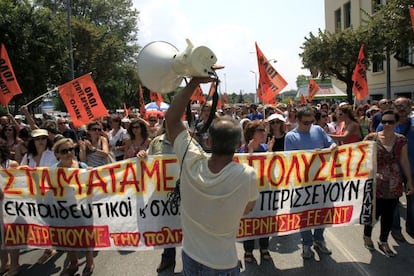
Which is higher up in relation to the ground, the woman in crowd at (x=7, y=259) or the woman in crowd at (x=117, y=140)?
the woman in crowd at (x=117, y=140)

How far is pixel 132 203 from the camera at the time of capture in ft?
15.1

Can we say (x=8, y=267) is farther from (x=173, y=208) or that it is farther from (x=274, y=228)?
(x=274, y=228)

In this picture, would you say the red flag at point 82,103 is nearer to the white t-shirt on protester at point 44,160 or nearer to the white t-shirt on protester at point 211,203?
the white t-shirt on protester at point 44,160

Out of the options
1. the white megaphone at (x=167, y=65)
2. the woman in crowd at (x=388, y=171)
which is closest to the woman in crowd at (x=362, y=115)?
the woman in crowd at (x=388, y=171)

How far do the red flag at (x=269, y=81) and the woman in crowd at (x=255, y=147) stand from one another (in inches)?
184

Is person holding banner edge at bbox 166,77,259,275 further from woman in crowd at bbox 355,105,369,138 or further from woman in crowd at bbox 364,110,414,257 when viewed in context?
woman in crowd at bbox 355,105,369,138

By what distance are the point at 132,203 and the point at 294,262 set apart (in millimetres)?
1942

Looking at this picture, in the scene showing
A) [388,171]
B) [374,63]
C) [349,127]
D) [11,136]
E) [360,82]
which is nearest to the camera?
[388,171]

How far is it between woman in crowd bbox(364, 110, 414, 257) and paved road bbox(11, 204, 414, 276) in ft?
0.83

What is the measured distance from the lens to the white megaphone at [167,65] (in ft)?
7.14

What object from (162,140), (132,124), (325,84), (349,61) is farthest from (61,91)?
(325,84)

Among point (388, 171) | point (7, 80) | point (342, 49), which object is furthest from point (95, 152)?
point (342, 49)

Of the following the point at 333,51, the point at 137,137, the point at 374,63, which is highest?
the point at 333,51

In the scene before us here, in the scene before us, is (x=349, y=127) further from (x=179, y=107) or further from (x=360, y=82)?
(x=360, y=82)
